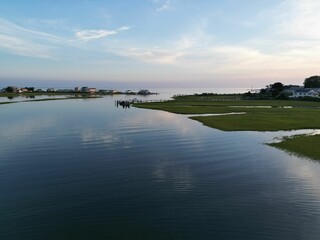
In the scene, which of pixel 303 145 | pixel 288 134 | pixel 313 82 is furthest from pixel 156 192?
pixel 313 82

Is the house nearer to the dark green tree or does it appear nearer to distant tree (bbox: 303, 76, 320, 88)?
the dark green tree

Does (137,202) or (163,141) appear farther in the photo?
(163,141)

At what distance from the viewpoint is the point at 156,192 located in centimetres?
1833

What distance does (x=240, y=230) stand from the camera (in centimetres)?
1362

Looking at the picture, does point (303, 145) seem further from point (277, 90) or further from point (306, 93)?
point (277, 90)

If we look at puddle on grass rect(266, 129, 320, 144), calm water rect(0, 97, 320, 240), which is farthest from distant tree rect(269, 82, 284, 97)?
calm water rect(0, 97, 320, 240)

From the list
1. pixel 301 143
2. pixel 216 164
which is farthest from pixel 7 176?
pixel 301 143

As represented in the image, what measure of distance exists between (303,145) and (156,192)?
2010 centimetres

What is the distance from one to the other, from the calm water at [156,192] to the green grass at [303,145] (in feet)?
5.62

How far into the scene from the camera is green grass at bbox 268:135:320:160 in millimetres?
28094

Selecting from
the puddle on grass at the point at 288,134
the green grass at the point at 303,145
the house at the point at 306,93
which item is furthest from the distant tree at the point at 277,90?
the green grass at the point at 303,145

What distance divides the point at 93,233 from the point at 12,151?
65.9 ft

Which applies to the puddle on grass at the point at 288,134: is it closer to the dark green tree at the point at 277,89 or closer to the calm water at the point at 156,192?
the calm water at the point at 156,192

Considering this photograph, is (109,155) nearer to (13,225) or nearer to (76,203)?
(76,203)
